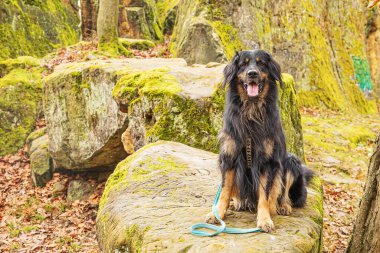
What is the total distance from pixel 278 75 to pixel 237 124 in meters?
0.59

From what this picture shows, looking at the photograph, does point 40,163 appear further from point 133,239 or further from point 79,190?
point 133,239

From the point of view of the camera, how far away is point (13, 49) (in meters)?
16.2

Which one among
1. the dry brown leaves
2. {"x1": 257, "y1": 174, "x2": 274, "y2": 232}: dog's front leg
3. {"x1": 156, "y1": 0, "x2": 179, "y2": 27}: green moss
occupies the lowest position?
the dry brown leaves

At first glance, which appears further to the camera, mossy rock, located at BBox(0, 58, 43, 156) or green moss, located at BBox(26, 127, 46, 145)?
mossy rock, located at BBox(0, 58, 43, 156)

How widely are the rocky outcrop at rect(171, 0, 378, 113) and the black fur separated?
26.2ft

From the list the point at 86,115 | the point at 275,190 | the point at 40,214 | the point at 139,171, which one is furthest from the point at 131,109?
the point at 275,190

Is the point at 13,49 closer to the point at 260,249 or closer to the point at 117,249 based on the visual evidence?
the point at 117,249

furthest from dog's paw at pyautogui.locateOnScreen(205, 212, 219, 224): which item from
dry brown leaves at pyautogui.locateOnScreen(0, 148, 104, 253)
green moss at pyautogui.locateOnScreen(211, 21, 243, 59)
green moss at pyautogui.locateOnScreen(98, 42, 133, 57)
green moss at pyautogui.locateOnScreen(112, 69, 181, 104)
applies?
green moss at pyautogui.locateOnScreen(98, 42, 133, 57)

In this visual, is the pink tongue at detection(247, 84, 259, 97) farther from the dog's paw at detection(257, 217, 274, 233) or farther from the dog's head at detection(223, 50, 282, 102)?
the dog's paw at detection(257, 217, 274, 233)

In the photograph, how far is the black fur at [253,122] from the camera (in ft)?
12.0

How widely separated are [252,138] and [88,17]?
606 inches

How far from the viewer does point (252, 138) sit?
369 centimetres

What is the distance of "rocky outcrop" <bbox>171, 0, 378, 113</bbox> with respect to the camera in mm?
12664

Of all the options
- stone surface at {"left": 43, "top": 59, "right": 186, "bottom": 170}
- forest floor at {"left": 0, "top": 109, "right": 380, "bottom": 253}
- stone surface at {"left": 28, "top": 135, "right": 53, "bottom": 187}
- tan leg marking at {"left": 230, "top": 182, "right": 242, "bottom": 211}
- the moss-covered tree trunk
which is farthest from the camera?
the moss-covered tree trunk
